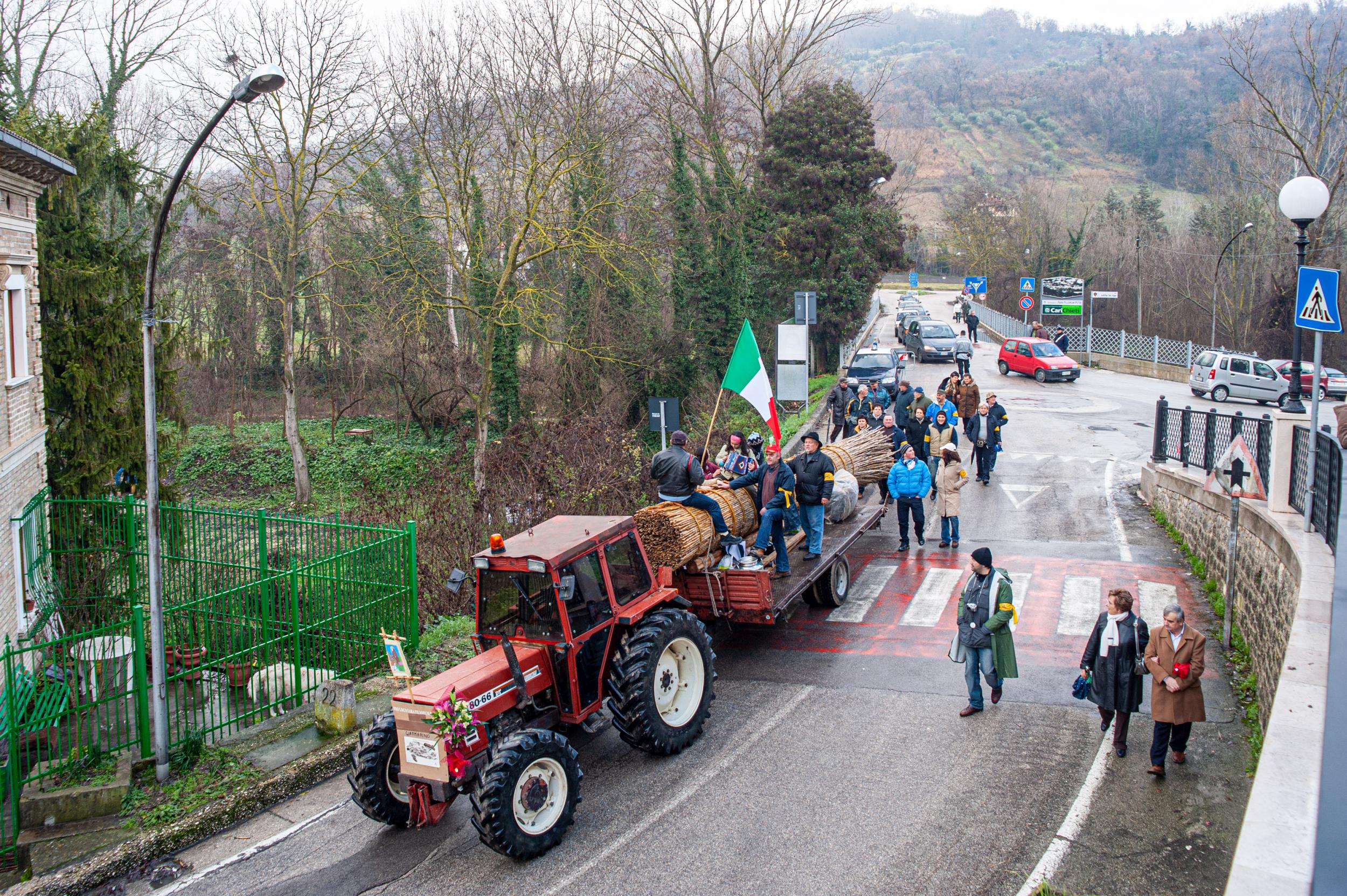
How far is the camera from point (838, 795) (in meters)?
7.86

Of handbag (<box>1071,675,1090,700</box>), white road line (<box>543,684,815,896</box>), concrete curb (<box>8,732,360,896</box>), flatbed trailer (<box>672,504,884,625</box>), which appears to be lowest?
concrete curb (<box>8,732,360,896</box>)

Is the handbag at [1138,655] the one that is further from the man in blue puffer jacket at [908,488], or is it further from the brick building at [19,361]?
the brick building at [19,361]

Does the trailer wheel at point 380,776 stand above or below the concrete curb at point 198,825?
above

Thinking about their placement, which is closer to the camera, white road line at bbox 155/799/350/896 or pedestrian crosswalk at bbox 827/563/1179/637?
white road line at bbox 155/799/350/896

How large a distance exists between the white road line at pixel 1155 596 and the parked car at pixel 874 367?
1657 centimetres

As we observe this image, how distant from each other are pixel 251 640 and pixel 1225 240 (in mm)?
54138

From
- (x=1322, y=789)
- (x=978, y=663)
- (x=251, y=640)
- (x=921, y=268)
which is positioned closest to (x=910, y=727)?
Result: (x=978, y=663)

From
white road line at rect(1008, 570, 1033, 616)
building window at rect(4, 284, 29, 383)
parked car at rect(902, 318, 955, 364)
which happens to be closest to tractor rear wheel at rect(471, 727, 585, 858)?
white road line at rect(1008, 570, 1033, 616)

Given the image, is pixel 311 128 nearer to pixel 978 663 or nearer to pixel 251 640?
pixel 251 640

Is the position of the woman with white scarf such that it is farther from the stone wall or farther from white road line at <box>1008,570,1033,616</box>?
white road line at <box>1008,570,1033,616</box>

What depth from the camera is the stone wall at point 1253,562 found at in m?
8.78

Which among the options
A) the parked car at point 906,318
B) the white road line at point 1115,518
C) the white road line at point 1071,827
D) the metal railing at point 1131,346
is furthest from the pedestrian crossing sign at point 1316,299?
the parked car at point 906,318

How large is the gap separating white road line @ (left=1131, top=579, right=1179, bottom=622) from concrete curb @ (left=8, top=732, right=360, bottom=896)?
9.87 m

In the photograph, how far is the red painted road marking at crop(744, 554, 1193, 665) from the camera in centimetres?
1140
